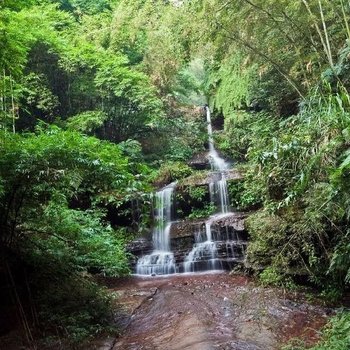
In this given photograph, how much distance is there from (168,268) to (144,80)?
6563 millimetres

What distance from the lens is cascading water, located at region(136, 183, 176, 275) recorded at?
30.2 ft

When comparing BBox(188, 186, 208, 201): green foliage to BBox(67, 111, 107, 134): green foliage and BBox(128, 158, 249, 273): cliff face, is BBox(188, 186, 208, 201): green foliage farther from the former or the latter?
BBox(67, 111, 107, 134): green foliage

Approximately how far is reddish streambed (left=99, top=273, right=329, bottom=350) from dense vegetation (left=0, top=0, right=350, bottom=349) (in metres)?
0.49

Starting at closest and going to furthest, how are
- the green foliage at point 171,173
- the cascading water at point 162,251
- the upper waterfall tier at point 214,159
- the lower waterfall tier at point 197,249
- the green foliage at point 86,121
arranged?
1. the lower waterfall tier at point 197,249
2. the cascading water at point 162,251
3. the green foliage at point 86,121
4. the green foliage at point 171,173
5. the upper waterfall tier at point 214,159

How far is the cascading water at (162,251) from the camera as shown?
920cm

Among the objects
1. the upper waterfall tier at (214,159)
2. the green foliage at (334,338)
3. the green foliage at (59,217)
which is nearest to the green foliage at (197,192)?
the upper waterfall tier at (214,159)

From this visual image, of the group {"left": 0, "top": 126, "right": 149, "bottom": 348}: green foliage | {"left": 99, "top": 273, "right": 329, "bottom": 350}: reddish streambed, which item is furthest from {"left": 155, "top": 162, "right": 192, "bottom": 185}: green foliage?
{"left": 0, "top": 126, "right": 149, "bottom": 348}: green foliage

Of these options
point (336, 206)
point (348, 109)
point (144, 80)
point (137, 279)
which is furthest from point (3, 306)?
point (144, 80)

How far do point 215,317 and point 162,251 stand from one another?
476 centimetres

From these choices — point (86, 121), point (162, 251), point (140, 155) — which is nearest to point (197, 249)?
point (162, 251)

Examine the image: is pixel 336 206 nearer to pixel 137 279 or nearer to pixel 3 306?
pixel 3 306

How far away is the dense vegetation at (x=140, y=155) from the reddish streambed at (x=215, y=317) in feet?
1.59

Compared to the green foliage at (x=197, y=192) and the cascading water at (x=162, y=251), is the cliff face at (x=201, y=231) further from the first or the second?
the cascading water at (x=162, y=251)

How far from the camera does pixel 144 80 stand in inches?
509
